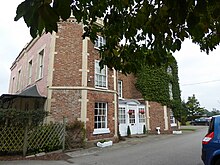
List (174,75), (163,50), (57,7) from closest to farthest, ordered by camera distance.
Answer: (57,7) → (163,50) → (174,75)

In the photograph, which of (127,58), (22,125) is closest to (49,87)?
(22,125)

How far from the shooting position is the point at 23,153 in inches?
396

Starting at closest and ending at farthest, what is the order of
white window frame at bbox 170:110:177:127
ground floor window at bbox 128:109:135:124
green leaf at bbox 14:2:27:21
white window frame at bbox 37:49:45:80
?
green leaf at bbox 14:2:27:21 < white window frame at bbox 37:49:45:80 < ground floor window at bbox 128:109:135:124 < white window frame at bbox 170:110:177:127

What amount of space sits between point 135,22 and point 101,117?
10.6 metres

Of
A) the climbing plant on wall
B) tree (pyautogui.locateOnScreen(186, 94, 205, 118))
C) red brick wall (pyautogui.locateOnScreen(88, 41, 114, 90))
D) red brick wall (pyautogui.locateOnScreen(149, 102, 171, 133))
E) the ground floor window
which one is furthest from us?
tree (pyautogui.locateOnScreen(186, 94, 205, 118))

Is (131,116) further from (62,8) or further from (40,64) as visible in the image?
(62,8)

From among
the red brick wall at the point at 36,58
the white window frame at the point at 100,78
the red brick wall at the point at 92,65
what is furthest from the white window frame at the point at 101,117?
the red brick wall at the point at 36,58

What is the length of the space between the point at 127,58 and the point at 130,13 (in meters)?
1.05

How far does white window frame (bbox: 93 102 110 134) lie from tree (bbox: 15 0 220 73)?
30.2 ft

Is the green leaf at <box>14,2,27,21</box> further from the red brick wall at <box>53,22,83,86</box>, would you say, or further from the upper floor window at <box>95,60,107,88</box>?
the upper floor window at <box>95,60,107,88</box>

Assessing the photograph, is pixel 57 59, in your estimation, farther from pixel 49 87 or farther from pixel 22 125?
pixel 22 125

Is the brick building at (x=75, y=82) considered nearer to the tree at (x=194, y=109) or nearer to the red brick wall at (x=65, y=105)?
the red brick wall at (x=65, y=105)

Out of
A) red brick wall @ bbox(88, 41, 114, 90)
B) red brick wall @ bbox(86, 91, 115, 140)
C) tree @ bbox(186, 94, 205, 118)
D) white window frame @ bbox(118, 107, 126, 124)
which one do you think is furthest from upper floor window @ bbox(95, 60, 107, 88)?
tree @ bbox(186, 94, 205, 118)

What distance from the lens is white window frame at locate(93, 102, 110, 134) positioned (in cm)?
1364
